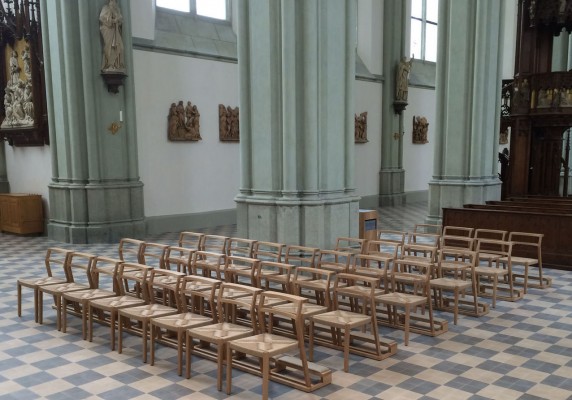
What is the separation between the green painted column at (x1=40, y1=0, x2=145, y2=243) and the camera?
12.4m

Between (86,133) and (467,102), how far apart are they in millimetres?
8761

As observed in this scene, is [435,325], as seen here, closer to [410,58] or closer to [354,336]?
[354,336]

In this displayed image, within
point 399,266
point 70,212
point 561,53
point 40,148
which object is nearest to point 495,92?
point 399,266

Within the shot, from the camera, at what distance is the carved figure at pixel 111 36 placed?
12.4 m

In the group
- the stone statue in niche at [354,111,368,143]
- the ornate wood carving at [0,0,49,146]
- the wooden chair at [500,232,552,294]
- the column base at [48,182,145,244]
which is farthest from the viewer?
the stone statue in niche at [354,111,368,143]

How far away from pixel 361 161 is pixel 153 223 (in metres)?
8.57

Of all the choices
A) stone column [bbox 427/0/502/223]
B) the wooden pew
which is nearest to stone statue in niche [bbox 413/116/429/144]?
stone column [bbox 427/0/502/223]

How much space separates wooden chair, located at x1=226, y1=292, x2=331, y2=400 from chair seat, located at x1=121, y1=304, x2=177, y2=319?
844mm

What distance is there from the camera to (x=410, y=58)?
853 inches

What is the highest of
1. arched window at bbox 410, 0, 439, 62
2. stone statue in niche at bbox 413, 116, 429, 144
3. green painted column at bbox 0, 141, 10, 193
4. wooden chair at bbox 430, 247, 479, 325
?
arched window at bbox 410, 0, 439, 62

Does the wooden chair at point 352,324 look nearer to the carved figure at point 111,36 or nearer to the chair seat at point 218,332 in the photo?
the chair seat at point 218,332

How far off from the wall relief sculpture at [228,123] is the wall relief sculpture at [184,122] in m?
0.72

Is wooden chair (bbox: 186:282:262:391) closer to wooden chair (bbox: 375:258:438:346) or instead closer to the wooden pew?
wooden chair (bbox: 375:258:438:346)

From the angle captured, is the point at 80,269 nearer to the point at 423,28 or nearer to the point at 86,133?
the point at 86,133
